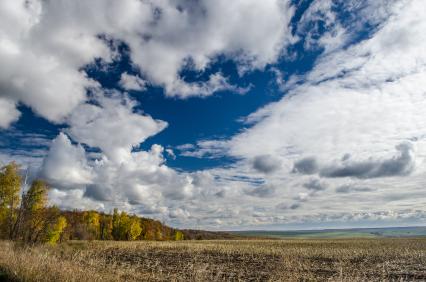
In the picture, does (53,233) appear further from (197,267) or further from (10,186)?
(197,267)

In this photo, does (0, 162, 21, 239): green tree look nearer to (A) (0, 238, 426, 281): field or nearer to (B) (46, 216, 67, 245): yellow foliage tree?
(B) (46, 216, 67, 245): yellow foliage tree

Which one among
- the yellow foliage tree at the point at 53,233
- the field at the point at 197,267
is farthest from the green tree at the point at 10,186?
the field at the point at 197,267

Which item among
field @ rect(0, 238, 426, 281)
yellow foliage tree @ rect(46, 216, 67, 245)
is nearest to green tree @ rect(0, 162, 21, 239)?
yellow foliage tree @ rect(46, 216, 67, 245)

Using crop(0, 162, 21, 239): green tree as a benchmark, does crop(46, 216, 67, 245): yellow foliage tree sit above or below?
below

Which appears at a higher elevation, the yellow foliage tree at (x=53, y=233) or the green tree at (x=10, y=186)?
the green tree at (x=10, y=186)

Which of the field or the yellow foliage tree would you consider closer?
the field

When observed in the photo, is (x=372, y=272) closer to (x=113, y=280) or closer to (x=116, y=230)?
(x=113, y=280)

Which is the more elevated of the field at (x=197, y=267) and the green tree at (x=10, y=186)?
the green tree at (x=10, y=186)

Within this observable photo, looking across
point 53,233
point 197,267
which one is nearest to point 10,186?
point 53,233

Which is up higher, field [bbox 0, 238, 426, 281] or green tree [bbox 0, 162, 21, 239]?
green tree [bbox 0, 162, 21, 239]

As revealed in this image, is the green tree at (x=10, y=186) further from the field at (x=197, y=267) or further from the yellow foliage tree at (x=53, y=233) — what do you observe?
the field at (x=197, y=267)

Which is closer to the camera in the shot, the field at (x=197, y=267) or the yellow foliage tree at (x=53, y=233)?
the field at (x=197, y=267)

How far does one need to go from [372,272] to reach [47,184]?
1580 inches

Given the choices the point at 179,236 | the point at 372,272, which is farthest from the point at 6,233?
the point at 179,236
